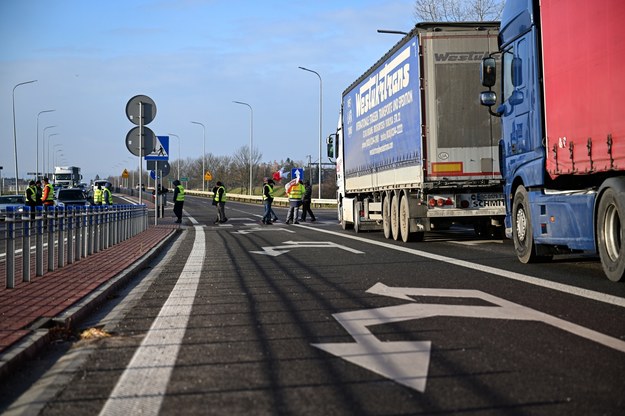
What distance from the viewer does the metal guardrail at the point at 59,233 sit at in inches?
386

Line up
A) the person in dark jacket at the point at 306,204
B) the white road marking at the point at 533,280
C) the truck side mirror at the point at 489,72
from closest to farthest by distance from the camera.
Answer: the white road marking at the point at 533,280 < the truck side mirror at the point at 489,72 < the person in dark jacket at the point at 306,204

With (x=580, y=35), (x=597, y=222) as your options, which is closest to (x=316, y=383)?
(x=597, y=222)

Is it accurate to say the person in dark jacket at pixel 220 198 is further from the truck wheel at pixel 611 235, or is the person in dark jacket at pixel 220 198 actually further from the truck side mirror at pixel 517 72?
the truck wheel at pixel 611 235

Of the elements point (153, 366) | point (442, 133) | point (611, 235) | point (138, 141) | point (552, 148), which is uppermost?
point (138, 141)

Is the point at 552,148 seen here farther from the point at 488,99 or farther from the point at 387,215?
the point at 387,215

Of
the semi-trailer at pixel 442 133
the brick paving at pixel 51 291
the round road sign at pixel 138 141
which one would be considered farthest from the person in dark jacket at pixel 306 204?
the brick paving at pixel 51 291

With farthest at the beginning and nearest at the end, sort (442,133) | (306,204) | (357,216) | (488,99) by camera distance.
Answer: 1. (306,204)
2. (357,216)
3. (442,133)
4. (488,99)

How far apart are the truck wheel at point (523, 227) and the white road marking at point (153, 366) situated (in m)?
5.32

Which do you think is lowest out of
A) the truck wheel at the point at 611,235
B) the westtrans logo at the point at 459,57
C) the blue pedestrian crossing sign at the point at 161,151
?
the truck wheel at the point at 611,235

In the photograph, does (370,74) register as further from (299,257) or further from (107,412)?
(107,412)

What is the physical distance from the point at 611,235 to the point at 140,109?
48.8 ft

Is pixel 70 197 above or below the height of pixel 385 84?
below

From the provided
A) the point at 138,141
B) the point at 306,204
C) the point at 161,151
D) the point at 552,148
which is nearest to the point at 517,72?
the point at 552,148

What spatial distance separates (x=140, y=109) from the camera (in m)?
21.2
